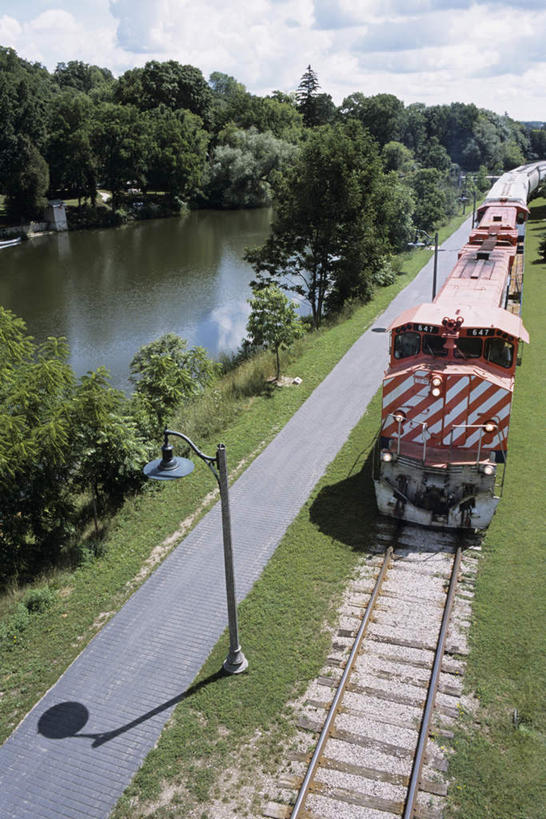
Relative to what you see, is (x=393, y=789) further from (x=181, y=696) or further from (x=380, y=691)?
(x=181, y=696)

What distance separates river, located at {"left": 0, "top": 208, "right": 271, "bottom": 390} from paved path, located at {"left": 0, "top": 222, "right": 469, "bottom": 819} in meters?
15.7

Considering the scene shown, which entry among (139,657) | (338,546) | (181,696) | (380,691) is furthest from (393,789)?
(338,546)

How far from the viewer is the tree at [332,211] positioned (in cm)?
3219

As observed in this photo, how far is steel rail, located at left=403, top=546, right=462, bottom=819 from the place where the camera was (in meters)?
9.18

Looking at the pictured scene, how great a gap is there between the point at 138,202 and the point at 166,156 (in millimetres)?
7453

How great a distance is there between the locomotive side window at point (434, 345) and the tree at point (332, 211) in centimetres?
1835

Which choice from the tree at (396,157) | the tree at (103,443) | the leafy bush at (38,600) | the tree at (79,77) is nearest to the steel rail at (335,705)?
the leafy bush at (38,600)

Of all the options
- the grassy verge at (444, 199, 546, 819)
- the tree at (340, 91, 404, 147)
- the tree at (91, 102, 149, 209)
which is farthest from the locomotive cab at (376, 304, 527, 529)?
the tree at (340, 91, 404, 147)

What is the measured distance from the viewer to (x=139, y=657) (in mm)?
12070

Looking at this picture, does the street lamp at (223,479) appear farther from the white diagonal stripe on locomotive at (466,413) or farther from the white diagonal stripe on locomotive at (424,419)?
the white diagonal stripe on locomotive at (466,413)

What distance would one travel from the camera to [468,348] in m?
15.7

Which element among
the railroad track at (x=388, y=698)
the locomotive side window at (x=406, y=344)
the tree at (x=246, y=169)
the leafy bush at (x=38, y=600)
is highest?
the tree at (x=246, y=169)

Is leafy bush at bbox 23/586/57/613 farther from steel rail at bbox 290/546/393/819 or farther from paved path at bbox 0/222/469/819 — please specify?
steel rail at bbox 290/546/393/819

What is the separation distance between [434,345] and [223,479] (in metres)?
7.98
